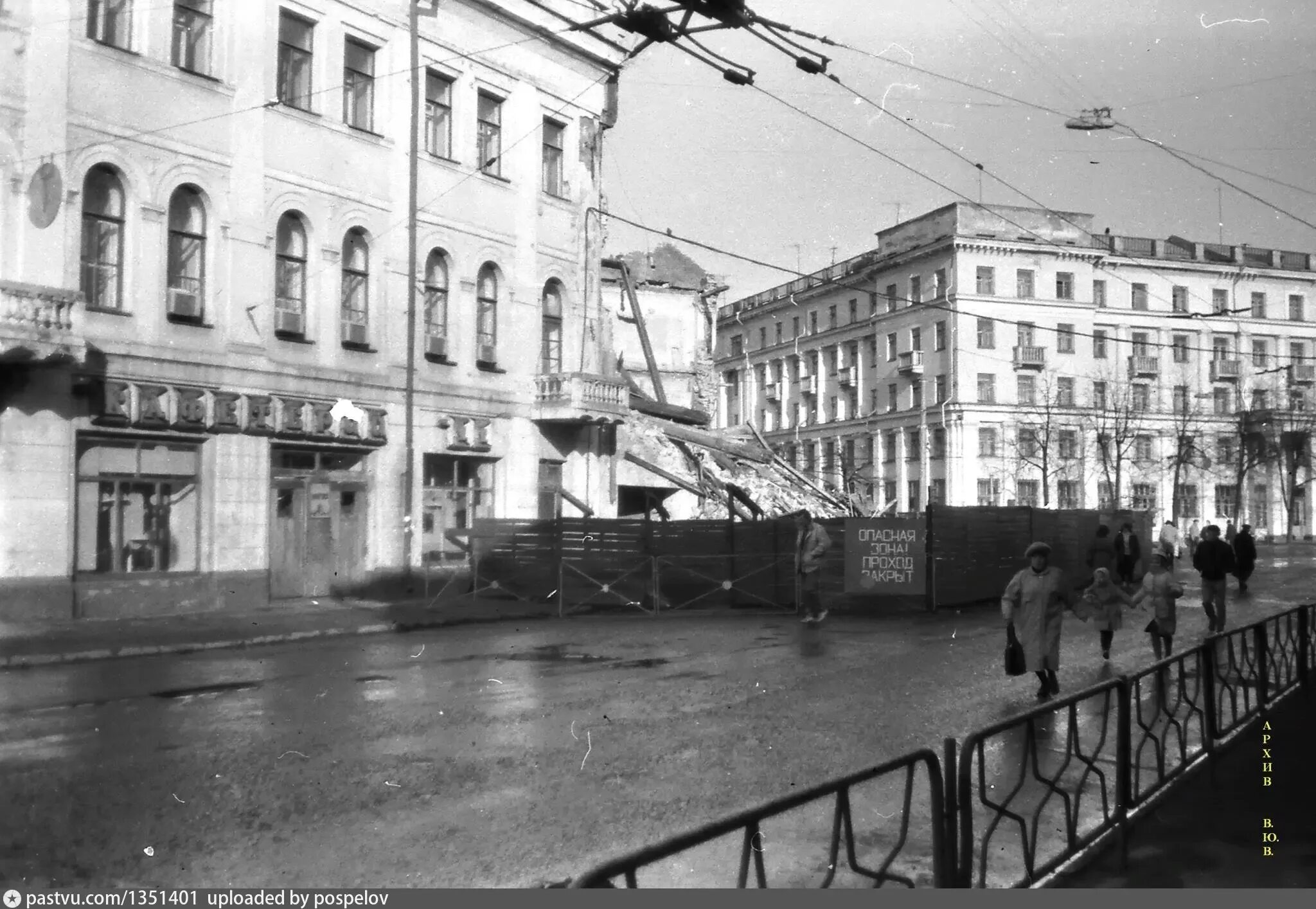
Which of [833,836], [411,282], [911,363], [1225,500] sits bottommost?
[833,836]

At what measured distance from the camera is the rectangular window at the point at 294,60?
79.5ft

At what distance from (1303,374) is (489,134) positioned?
19003 mm

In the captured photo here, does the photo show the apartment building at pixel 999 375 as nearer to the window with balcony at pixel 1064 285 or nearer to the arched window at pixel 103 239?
the window with balcony at pixel 1064 285

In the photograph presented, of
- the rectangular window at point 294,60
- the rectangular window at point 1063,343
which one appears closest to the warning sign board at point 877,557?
the rectangular window at point 294,60

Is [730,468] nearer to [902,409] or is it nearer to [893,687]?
[893,687]

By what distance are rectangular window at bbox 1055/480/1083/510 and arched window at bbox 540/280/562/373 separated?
39.8 meters

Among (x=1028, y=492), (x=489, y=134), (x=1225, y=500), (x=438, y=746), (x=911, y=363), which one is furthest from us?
(x=911, y=363)

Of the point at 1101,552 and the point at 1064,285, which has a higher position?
the point at 1064,285

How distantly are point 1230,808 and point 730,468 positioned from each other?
97.2 feet

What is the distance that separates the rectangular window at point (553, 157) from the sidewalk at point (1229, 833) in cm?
2433

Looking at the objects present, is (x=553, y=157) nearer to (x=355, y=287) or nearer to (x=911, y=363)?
(x=355, y=287)

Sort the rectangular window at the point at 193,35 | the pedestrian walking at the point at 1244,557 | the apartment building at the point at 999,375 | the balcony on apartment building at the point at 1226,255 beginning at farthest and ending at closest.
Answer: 1. the apartment building at the point at 999,375
2. the pedestrian walking at the point at 1244,557
3. the rectangular window at the point at 193,35
4. the balcony on apartment building at the point at 1226,255

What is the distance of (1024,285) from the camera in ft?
212

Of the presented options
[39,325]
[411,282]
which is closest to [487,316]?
[411,282]
